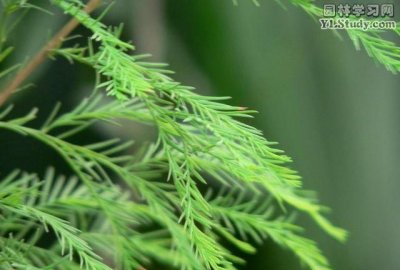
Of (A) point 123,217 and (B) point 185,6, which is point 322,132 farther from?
(A) point 123,217

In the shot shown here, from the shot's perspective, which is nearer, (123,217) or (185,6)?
(123,217)

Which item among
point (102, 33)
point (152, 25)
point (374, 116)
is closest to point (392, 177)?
point (374, 116)

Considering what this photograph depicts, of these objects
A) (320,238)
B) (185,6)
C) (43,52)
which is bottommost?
(320,238)

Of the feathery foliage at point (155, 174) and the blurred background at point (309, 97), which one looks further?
the blurred background at point (309, 97)

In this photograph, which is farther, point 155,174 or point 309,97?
point 309,97

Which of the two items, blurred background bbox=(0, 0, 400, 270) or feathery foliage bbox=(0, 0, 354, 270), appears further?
blurred background bbox=(0, 0, 400, 270)

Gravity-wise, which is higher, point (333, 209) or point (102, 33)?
point (102, 33)

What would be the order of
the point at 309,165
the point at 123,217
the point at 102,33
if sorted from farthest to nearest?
the point at 309,165, the point at 123,217, the point at 102,33

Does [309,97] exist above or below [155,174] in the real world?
above
